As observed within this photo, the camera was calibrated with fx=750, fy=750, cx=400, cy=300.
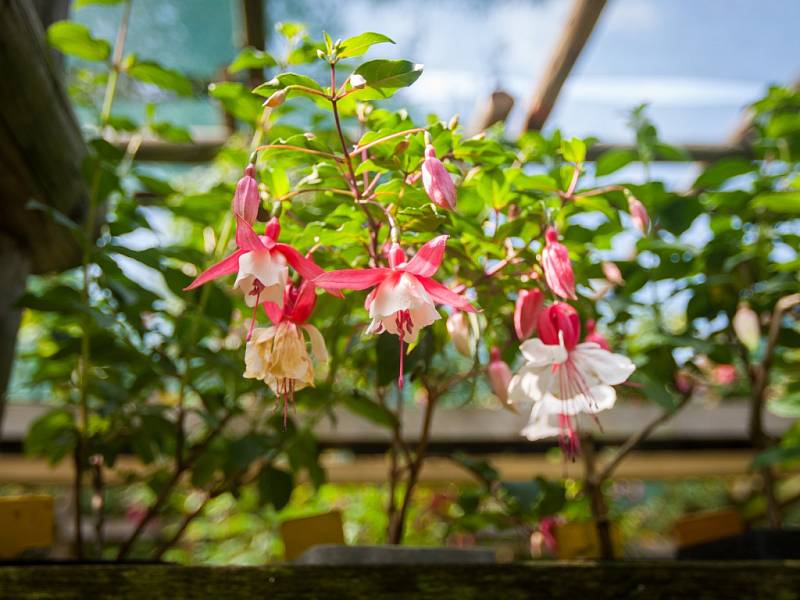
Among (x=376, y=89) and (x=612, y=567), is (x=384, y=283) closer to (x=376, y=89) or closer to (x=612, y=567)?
(x=376, y=89)

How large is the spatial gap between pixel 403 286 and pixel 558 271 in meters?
0.14

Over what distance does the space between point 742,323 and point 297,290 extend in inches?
28.7

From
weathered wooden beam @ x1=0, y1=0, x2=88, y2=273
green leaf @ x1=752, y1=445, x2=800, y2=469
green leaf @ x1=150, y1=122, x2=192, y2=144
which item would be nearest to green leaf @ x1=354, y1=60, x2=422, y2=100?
weathered wooden beam @ x1=0, y1=0, x2=88, y2=273

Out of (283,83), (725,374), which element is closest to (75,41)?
(283,83)

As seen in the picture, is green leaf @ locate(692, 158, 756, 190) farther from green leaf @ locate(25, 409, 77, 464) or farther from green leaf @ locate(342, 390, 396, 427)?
green leaf @ locate(25, 409, 77, 464)

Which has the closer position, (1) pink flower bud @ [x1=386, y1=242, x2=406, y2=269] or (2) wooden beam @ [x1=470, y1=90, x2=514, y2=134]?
(1) pink flower bud @ [x1=386, y1=242, x2=406, y2=269]

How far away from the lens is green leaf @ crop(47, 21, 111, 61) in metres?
0.95

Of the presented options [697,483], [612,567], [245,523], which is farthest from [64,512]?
[697,483]

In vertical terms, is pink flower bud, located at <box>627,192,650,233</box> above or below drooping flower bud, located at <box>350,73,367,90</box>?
below

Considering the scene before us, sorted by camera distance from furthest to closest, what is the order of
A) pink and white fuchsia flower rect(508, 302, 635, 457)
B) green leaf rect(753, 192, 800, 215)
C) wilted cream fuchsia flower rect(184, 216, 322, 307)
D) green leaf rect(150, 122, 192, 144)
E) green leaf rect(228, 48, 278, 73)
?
green leaf rect(150, 122, 192, 144), green leaf rect(753, 192, 800, 215), green leaf rect(228, 48, 278, 73), pink and white fuchsia flower rect(508, 302, 635, 457), wilted cream fuchsia flower rect(184, 216, 322, 307)

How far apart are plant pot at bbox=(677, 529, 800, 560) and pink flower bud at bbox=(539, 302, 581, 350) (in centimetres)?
63

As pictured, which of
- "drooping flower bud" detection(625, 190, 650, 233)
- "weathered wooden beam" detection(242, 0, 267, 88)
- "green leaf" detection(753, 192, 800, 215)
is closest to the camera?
"drooping flower bud" detection(625, 190, 650, 233)

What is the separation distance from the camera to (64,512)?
Answer: 97.0 inches

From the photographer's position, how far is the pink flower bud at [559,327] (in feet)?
1.92
